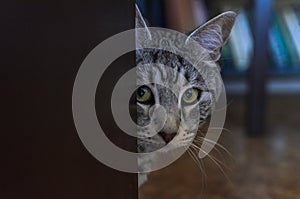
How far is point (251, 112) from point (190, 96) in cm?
94

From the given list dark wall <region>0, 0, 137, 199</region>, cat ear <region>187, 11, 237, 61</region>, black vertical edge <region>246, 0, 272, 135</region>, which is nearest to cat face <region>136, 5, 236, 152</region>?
cat ear <region>187, 11, 237, 61</region>

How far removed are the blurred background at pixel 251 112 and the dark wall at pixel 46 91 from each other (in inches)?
8.3

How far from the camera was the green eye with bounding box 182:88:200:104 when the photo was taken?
0.66 metres

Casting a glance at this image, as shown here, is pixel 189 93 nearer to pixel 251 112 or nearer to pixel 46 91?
pixel 46 91

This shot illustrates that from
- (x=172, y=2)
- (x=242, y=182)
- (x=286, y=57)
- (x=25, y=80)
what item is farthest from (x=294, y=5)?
(x=25, y=80)

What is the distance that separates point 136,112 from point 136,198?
0.11 metres

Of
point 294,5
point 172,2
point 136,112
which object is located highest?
point 294,5

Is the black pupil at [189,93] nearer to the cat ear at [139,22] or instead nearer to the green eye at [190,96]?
the green eye at [190,96]

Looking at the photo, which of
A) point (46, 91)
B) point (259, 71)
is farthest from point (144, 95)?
point (259, 71)

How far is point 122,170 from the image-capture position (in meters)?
0.52

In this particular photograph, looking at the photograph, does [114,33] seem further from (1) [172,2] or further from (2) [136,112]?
(1) [172,2]

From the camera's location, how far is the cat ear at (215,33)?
2.07ft

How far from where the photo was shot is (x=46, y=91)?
0.42 m

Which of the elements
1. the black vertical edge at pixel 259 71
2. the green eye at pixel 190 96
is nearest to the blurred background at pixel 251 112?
the black vertical edge at pixel 259 71
